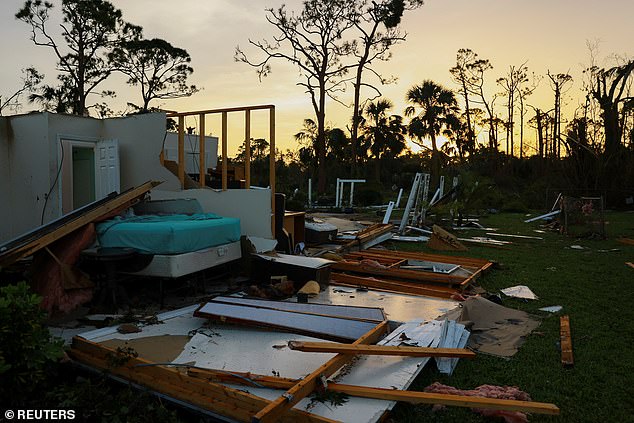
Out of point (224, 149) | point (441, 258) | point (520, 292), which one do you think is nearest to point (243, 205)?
point (224, 149)

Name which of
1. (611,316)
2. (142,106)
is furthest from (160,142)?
(142,106)

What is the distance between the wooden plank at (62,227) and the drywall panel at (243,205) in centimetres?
128

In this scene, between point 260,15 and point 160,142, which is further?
point 260,15

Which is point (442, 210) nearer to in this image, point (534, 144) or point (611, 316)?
point (611, 316)

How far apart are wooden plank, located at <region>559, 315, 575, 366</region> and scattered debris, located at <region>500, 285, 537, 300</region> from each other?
1154 millimetres

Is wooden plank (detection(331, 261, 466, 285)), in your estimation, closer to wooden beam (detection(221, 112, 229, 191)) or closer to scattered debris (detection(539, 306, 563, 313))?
scattered debris (detection(539, 306, 563, 313))

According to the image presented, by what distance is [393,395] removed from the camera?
9.47 feet

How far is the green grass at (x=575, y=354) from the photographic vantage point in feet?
10.2

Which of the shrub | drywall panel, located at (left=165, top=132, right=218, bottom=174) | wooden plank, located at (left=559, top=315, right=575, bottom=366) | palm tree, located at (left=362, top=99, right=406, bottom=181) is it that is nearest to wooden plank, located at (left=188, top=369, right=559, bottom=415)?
the shrub

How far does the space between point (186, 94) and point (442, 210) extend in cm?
2187

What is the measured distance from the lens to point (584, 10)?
40.5 ft

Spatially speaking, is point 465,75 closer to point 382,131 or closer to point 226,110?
point 382,131

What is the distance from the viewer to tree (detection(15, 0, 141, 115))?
81.3 ft

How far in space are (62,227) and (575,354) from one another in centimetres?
532
